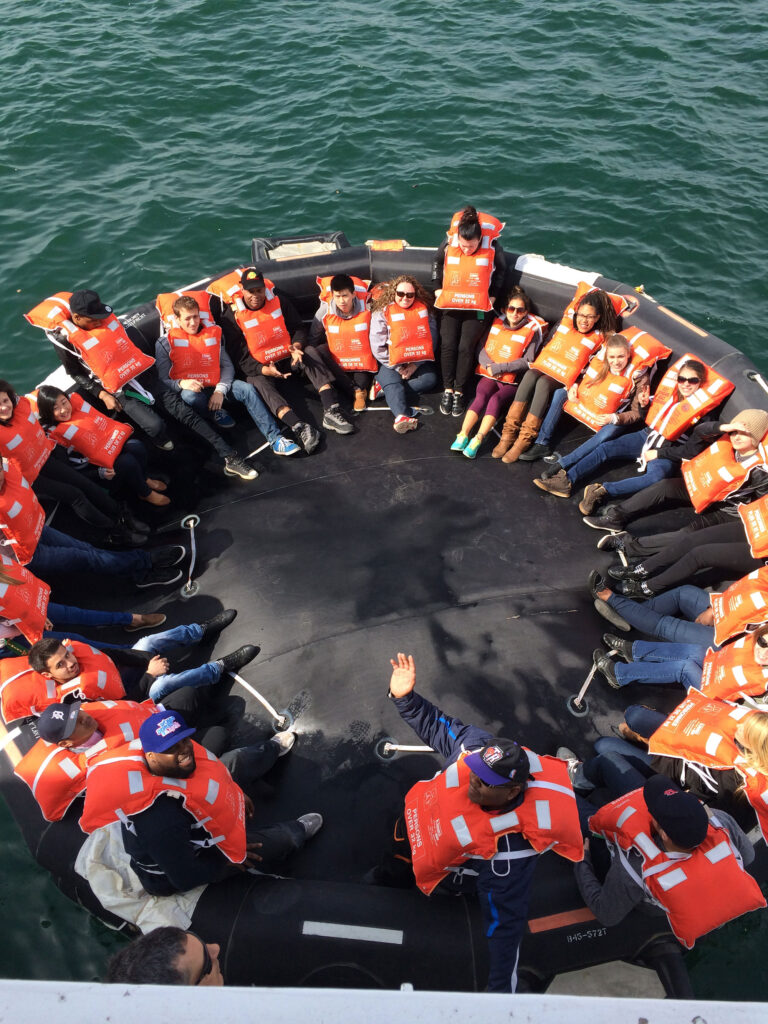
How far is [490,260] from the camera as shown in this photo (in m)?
6.48

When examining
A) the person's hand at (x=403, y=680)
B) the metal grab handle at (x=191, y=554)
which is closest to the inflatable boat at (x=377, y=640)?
the metal grab handle at (x=191, y=554)

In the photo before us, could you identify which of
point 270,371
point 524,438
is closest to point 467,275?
point 524,438

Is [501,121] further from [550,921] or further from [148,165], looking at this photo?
[550,921]

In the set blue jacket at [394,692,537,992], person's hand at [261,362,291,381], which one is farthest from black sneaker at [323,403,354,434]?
blue jacket at [394,692,537,992]

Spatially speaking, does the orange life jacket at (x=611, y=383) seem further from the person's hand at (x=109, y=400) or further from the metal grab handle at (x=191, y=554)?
the person's hand at (x=109, y=400)

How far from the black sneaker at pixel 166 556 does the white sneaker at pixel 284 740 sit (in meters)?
1.85

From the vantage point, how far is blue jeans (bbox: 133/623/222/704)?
14.6 feet

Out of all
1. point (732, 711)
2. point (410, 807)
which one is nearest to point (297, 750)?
point (410, 807)

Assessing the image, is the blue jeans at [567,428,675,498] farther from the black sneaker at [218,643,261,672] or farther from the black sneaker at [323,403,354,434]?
the black sneaker at [218,643,261,672]

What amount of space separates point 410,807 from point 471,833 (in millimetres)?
504

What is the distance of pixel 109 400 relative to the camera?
5895 mm

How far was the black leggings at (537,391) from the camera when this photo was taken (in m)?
6.21

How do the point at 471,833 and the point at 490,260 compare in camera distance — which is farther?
the point at 490,260

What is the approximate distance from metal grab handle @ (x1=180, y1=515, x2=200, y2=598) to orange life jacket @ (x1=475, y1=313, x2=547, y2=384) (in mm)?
3132
